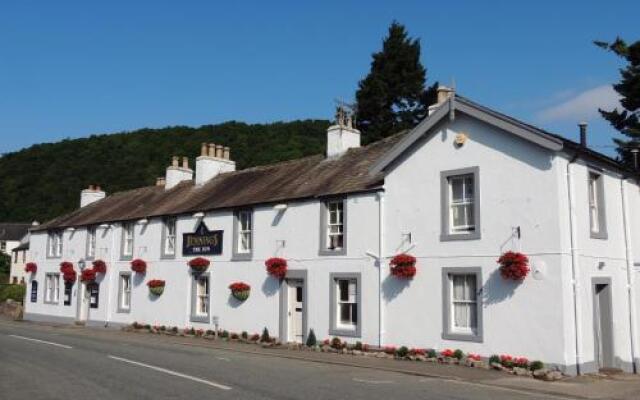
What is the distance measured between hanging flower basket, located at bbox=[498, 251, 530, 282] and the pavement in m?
2.36

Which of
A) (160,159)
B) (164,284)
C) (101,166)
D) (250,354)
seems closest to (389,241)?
(250,354)

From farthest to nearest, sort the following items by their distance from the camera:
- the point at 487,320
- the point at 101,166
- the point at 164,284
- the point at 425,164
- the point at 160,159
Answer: the point at 101,166
the point at 160,159
the point at 164,284
the point at 425,164
the point at 487,320

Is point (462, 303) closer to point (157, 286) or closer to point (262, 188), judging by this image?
point (262, 188)

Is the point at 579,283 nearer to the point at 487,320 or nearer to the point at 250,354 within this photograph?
the point at 487,320

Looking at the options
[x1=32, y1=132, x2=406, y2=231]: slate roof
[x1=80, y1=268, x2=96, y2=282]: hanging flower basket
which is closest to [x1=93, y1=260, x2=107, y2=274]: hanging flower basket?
[x1=80, y1=268, x2=96, y2=282]: hanging flower basket

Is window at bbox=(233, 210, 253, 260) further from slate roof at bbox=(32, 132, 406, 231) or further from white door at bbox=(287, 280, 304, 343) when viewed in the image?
white door at bbox=(287, 280, 304, 343)

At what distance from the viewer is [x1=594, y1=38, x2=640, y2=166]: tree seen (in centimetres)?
3103

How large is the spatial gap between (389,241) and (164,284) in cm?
1188

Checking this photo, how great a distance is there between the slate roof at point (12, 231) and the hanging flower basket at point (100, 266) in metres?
66.5

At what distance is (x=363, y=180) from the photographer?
20016 millimetres

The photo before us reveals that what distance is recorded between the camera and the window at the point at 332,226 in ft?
65.9

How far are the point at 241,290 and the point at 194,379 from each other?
→ 33.0ft

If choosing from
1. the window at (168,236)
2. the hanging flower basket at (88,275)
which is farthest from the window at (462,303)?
the hanging flower basket at (88,275)

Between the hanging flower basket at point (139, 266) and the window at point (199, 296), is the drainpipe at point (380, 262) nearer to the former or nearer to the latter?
the window at point (199, 296)
